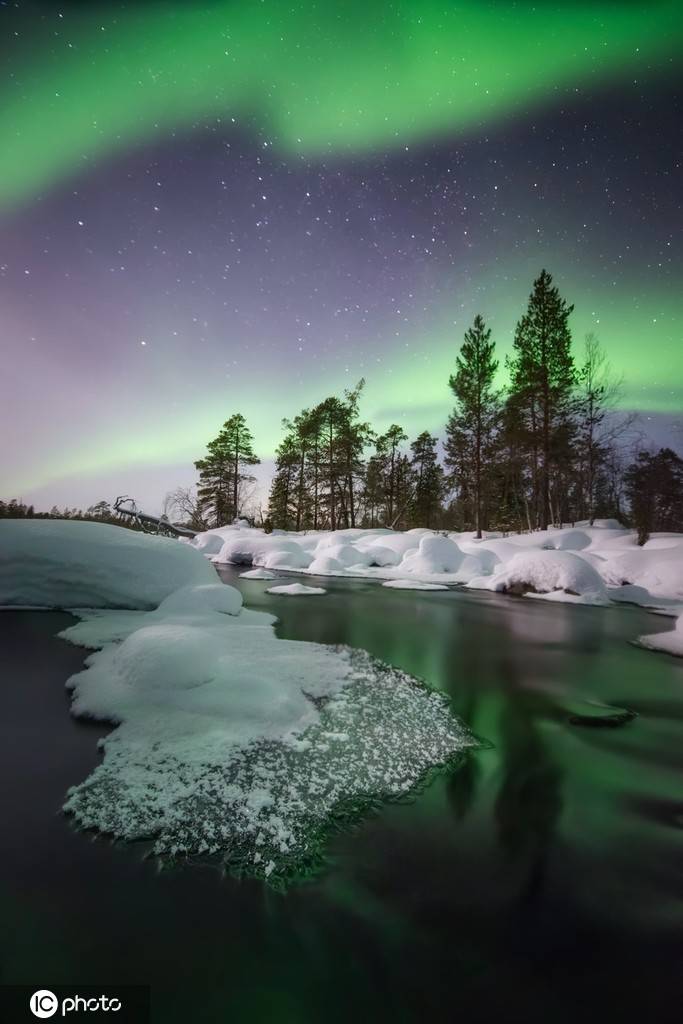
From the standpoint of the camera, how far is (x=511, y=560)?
42.8 ft

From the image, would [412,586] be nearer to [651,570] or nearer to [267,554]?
[651,570]

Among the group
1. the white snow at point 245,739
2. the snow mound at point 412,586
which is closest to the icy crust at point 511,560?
the snow mound at point 412,586

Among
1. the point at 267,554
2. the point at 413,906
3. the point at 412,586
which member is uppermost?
the point at 267,554

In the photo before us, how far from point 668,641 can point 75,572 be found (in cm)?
1125

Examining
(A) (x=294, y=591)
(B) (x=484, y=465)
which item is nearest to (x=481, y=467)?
(B) (x=484, y=465)

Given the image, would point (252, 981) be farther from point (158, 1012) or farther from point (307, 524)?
point (307, 524)

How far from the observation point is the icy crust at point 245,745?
207cm

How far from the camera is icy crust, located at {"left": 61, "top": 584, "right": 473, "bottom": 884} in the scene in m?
2.07

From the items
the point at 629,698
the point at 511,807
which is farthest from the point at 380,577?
the point at 511,807

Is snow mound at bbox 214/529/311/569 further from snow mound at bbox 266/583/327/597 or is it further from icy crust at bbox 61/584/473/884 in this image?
icy crust at bbox 61/584/473/884

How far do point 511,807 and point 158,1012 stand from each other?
204 centimetres

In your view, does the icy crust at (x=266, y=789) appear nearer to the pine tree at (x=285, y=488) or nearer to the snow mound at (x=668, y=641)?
the snow mound at (x=668, y=641)

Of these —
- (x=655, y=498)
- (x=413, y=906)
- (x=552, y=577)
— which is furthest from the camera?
(x=655, y=498)

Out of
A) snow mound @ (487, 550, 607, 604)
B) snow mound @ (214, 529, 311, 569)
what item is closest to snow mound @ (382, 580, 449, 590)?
snow mound @ (487, 550, 607, 604)
